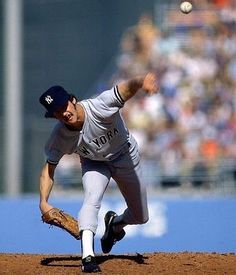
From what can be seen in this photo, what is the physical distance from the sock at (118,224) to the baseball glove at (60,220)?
0.57 meters

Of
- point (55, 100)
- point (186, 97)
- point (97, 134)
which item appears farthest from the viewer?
point (186, 97)

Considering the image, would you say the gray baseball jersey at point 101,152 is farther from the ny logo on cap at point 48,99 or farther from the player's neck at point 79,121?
the ny logo on cap at point 48,99

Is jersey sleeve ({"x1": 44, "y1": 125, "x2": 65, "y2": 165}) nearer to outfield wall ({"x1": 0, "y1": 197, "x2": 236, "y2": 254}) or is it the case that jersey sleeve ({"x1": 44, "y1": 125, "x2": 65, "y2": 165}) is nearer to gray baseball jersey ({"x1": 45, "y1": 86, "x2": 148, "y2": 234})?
gray baseball jersey ({"x1": 45, "y1": 86, "x2": 148, "y2": 234})

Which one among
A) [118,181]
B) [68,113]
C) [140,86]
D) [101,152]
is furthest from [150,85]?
[118,181]

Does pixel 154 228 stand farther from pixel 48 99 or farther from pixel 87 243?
pixel 48 99

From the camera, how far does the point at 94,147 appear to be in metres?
6.12

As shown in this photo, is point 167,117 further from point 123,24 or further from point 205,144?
point 123,24

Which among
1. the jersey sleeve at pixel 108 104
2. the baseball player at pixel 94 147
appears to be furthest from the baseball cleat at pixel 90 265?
the jersey sleeve at pixel 108 104

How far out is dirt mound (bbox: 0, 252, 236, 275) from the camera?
6.15 metres

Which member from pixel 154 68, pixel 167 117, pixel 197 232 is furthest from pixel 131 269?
pixel 154 68

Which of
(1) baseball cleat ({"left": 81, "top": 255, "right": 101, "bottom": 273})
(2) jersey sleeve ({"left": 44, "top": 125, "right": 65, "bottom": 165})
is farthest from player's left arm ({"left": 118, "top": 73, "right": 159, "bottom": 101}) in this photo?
(1) baseball cleat ({"left": 81, "top": 255, "right": 101, "bottom": 273})

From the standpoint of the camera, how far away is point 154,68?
1266 cm

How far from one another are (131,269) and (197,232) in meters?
3.43

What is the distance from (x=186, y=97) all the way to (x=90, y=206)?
6.22m
